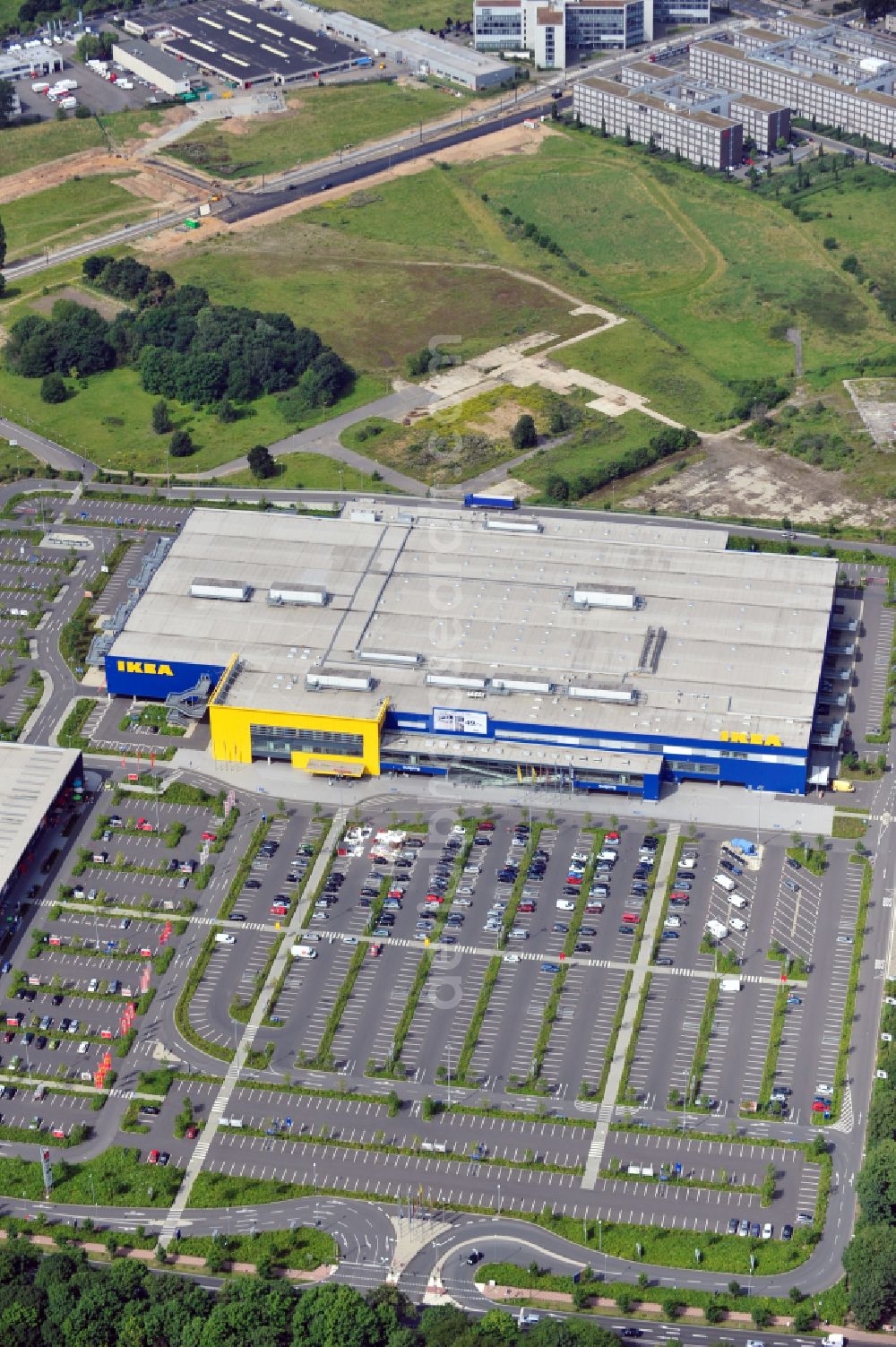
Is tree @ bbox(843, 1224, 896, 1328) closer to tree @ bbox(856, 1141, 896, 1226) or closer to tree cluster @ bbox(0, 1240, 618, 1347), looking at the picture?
tree @ bbox(856, 1141, 896, 1226)

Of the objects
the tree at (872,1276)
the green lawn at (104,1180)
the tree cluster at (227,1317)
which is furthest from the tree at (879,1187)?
the green lawn at (104,1180)

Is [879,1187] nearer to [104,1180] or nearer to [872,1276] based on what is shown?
[872,1276]

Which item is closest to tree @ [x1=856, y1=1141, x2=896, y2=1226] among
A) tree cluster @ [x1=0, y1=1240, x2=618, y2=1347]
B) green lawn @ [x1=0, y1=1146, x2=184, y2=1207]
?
tree cluster @ [x1=0, y1=1240, x2=618, y2=1347]

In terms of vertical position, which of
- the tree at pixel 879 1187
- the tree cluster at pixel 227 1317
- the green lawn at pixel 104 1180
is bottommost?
the green lawn at pixel 104 1180

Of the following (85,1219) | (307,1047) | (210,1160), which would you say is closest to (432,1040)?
(307,1047)

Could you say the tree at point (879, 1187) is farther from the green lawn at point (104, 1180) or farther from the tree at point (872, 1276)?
Result: the green lawn at point (104, 1180)

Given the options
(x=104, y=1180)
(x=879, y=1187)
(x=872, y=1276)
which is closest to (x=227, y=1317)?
(x=104, y=1180)
